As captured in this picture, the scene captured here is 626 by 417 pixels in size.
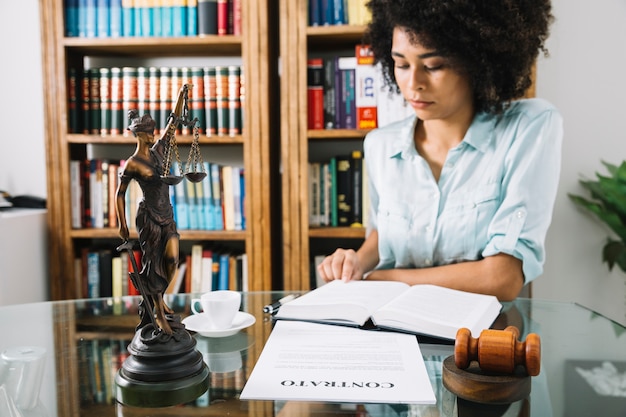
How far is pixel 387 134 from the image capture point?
181 centimetres

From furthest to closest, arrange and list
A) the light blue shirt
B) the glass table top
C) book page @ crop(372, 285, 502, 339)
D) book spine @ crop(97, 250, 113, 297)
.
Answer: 1. book spine @ crop(97, 250, 113, 297)
2. the light blue shirt
3. book page @ crop(372, 285, 502, 339)
4. the glass table top

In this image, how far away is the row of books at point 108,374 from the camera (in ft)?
2.48

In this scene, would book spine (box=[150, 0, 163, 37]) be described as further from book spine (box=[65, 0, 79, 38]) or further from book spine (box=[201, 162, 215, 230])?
book spine (box=[201, 162, 215, 230])

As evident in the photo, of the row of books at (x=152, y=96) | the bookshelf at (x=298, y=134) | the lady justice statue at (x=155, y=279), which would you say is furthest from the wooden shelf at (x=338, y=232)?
the lady justice statue at (x=155, y=279)

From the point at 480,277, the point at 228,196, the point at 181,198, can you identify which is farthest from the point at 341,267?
the point at 181,198

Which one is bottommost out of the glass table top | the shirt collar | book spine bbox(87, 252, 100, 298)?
book spine bbox(87, 252, 100, 298)

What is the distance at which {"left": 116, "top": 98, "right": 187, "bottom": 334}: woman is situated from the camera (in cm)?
75

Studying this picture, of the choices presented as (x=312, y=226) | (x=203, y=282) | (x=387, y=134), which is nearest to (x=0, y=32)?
(x=203, y=282)

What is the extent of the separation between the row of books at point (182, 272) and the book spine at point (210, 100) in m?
0.49

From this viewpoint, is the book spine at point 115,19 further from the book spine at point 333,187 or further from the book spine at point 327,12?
the book spine at point 333,187

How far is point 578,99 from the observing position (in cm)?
232

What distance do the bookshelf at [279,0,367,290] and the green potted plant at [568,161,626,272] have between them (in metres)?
0.89

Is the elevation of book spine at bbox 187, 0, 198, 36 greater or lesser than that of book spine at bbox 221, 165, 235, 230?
greater

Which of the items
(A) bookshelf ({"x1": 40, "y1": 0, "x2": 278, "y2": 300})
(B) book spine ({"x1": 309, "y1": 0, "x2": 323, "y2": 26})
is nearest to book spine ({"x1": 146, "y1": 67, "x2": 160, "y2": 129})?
(A) bookshelf ({"x1": 40, "y1": 0, "x2": 278, "y2": 300})
